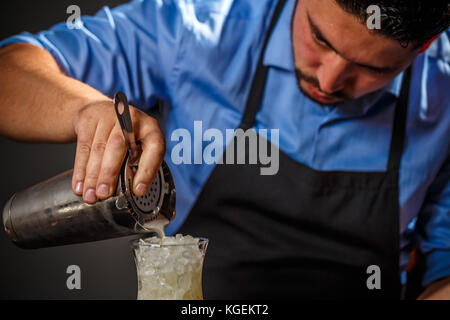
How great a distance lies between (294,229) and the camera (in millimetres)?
1591

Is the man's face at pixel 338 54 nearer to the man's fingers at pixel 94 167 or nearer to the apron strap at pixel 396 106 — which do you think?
the apron strap at pixel 396 106

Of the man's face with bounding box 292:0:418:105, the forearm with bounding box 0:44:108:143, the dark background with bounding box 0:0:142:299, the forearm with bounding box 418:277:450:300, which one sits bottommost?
the forearm with bounding box 418:277:450:300

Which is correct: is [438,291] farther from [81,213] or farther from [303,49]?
[81,213]

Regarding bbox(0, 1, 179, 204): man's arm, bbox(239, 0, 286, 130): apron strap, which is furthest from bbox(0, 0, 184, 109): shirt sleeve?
bbox(239, 0, 286, 130): apron strap

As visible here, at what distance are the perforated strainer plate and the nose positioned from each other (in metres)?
0.62

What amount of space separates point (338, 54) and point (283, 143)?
474 millimetres

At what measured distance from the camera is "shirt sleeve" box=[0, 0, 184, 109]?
1.50m

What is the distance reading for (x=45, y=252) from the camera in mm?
1749

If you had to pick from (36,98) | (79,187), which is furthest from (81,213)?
(36,98)

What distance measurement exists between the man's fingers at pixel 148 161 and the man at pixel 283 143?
2.27 feet

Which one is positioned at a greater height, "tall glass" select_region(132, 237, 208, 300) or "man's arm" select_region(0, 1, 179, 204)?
"man's arm" select_region(0, 1, 179, 204)

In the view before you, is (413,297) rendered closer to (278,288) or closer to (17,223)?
(278,288)

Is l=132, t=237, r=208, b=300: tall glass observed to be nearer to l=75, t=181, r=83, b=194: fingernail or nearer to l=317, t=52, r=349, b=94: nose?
l=75, t=181, r=83, b=194: fingernail
